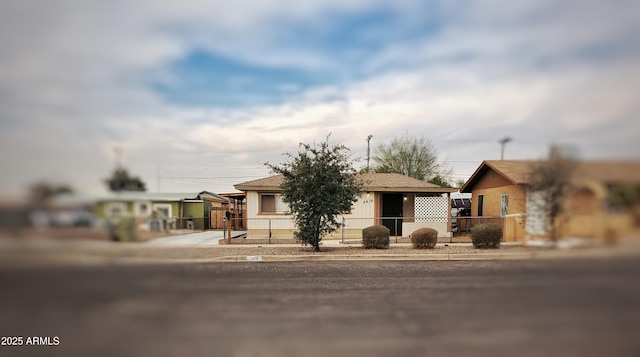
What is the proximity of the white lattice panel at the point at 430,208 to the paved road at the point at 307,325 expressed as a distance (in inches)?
550

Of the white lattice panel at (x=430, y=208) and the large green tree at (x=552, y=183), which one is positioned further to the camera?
the white lattice panel at (x=430, y=208)

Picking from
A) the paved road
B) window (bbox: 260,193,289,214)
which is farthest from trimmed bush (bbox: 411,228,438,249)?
the paved road

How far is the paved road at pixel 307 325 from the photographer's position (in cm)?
165

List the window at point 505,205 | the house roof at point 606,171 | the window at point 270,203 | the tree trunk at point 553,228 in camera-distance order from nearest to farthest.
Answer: the house roof at point 606,171 < the tree trunk at point 553,228 < the window at point 505,205 < the window at point 270,203

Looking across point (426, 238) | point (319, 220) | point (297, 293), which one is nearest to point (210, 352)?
point (297, 293)

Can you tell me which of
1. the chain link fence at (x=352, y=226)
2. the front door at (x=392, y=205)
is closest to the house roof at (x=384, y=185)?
the front door at (x=392, y=205)

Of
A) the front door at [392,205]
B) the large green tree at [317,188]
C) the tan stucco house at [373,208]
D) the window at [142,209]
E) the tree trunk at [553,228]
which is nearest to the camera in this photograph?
the window at [142,209]

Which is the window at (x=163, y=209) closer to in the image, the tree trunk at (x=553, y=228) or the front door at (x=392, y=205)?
the tree trunk at (x=553, y=228)

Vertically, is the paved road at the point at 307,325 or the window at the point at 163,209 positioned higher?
the window at the point at 163,209

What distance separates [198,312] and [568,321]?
6.89 ft

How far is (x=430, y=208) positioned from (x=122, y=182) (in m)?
15.9

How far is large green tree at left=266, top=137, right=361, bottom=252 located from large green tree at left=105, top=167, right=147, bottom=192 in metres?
9.30

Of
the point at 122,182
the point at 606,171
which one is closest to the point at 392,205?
the point at 606,171

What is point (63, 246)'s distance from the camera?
150cm
